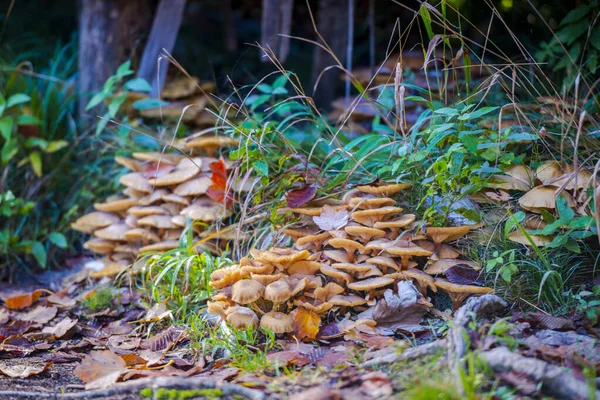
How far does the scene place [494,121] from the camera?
3.20 metres

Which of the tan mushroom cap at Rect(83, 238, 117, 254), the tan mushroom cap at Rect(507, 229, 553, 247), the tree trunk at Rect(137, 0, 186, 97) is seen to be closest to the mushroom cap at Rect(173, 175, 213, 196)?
the tan mushroom cap at Rect(83, 238, 117, 254)

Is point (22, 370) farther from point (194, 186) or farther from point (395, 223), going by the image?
point (395, 223)

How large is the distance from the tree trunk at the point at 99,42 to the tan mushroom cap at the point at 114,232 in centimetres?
146

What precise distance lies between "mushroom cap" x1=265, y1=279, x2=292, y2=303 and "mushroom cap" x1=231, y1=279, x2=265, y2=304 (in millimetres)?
39

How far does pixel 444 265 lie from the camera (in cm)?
257

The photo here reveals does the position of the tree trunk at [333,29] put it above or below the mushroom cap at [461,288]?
above

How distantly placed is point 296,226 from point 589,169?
1.41 m

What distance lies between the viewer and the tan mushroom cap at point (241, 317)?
2436mm

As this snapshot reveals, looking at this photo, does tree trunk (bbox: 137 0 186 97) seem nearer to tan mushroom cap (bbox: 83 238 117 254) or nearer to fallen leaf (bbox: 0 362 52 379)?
tan mushroom cap (bbox: 83 238 117 254)

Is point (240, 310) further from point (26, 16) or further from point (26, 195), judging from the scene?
point (26, 16)

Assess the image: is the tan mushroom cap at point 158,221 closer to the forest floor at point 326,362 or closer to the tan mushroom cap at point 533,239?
the forest floor at point 326,362

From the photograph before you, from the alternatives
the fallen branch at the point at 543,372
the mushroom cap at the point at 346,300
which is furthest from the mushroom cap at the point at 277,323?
the fallen branch at the point at 543,372

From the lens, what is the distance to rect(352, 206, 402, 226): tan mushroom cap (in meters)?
2.57

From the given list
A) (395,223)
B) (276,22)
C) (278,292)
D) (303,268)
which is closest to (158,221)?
(303,268)
